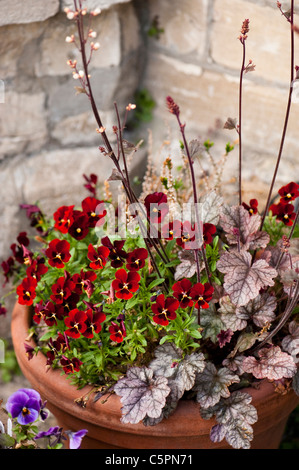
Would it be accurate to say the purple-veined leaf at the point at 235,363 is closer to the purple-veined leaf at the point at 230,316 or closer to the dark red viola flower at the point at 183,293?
the purple-veined leaf at the point at 230,316

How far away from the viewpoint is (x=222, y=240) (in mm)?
1656

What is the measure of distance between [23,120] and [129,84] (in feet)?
1.43

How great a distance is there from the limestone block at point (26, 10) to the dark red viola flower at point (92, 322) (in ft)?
3.27

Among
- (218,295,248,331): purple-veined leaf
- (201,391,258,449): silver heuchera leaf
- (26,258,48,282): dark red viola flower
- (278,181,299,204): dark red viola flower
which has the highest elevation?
(278,181,299,204): dark red viola flower

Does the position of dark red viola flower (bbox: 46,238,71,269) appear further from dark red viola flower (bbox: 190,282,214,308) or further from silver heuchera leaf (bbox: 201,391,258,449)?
silver heuchera leaf (bbox: 201,391,258,449)

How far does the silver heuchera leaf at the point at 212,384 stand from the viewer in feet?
4.29

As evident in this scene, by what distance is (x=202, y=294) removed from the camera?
1318 millimetres

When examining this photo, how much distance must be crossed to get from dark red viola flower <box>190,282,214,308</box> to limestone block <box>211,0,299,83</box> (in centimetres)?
92

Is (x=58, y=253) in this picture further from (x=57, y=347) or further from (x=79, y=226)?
(x=57, y=347)

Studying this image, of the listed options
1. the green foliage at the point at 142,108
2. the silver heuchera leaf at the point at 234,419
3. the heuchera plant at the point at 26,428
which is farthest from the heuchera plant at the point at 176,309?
the green foliage at the point at 142,108

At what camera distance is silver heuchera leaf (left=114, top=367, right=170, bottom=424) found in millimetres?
1273

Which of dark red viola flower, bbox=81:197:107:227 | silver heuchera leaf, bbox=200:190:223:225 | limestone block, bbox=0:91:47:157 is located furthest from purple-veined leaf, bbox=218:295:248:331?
limestone block, bbox=0:91:47:157

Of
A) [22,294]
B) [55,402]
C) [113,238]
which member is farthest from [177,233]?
[55,402]

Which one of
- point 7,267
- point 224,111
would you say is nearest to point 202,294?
point 7,267
